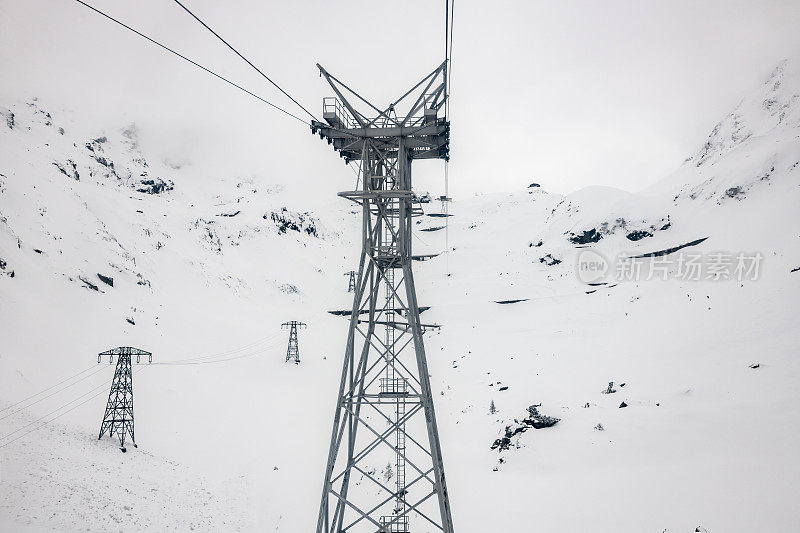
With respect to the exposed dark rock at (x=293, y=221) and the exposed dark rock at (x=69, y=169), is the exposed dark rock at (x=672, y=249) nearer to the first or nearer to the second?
the exposed dark rock at (x=293, y=221)

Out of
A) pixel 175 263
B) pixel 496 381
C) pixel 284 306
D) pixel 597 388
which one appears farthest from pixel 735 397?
pixel 175 263

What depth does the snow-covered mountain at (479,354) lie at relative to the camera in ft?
61.6

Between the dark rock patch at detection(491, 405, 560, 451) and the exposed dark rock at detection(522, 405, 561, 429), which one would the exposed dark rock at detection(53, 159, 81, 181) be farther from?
the exposed dark rock at detection(522, 405, 561, 429)

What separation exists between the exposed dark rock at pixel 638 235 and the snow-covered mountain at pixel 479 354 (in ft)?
1.27

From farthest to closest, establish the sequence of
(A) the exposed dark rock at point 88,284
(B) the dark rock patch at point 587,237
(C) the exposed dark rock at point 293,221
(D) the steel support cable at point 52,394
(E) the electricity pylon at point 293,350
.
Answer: (C) the exposed dark rock at point 293,221 → (B) the dark rock patch at point 587,237 → (E) the electricity pylon at point 293,350 → (A) the exposed dark rock at point 88,284 → (D) the steel support cable at point 52,394

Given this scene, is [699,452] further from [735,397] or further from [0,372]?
[0,372]

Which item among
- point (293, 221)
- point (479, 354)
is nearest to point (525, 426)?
point (479, 354)

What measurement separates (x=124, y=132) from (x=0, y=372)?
6400 inches

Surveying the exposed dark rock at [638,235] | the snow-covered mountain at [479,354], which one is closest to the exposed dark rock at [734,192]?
the snow-covered mountain at [479,354]

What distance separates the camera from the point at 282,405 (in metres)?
36.1

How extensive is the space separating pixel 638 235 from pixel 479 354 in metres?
34.0

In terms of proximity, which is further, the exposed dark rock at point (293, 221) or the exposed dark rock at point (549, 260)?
the exposed dark rock at point (293, 221)

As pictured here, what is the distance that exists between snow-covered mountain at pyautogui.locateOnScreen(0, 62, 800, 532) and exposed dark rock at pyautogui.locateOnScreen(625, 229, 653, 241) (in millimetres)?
388

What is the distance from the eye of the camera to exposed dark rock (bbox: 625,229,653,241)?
61.6 m
